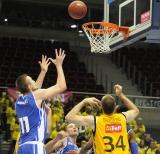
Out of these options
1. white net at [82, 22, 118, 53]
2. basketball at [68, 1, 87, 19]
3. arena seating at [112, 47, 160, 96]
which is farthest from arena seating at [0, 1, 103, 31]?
white net at [82, 22, 118, 53]

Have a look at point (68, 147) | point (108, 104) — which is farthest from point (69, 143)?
point (108, 104)

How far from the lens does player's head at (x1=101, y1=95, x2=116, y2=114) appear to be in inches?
181

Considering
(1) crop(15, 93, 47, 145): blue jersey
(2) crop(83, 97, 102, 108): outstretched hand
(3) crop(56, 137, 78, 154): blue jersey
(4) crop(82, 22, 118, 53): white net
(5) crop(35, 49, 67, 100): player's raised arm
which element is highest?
(4) crop(82, 22, 118, 53): white net

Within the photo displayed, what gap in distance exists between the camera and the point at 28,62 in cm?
1723

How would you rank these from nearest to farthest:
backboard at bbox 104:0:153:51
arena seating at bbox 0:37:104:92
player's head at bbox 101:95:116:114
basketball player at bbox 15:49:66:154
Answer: basketball player at bbox 15:49:66:154 < player's head at bbox 101:95:116:114 < backboard at bbox 104:0:153:51 < arena seating at bbox 0:37:104:92

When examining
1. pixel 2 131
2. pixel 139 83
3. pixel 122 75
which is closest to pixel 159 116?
pixel 139 83

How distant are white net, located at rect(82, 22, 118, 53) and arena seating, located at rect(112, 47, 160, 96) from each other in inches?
355

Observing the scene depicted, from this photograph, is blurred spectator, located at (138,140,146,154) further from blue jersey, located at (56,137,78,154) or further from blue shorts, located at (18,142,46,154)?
blue shorts, located at (18,142,46,154)

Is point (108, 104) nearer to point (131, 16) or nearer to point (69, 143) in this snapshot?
point (69, 143)

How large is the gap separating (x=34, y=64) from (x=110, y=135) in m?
12.6

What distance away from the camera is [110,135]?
4723 millimetres

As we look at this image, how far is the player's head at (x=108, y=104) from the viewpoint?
4.60 meters

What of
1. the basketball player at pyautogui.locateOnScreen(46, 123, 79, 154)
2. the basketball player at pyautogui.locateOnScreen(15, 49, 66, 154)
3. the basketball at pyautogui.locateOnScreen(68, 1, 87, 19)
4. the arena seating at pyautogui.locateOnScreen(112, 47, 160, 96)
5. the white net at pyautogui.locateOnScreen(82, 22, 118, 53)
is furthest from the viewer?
the arena seating at pyautogui.locateOnScreen(112, 47, 160, 96)

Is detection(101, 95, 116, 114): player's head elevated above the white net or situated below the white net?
below
